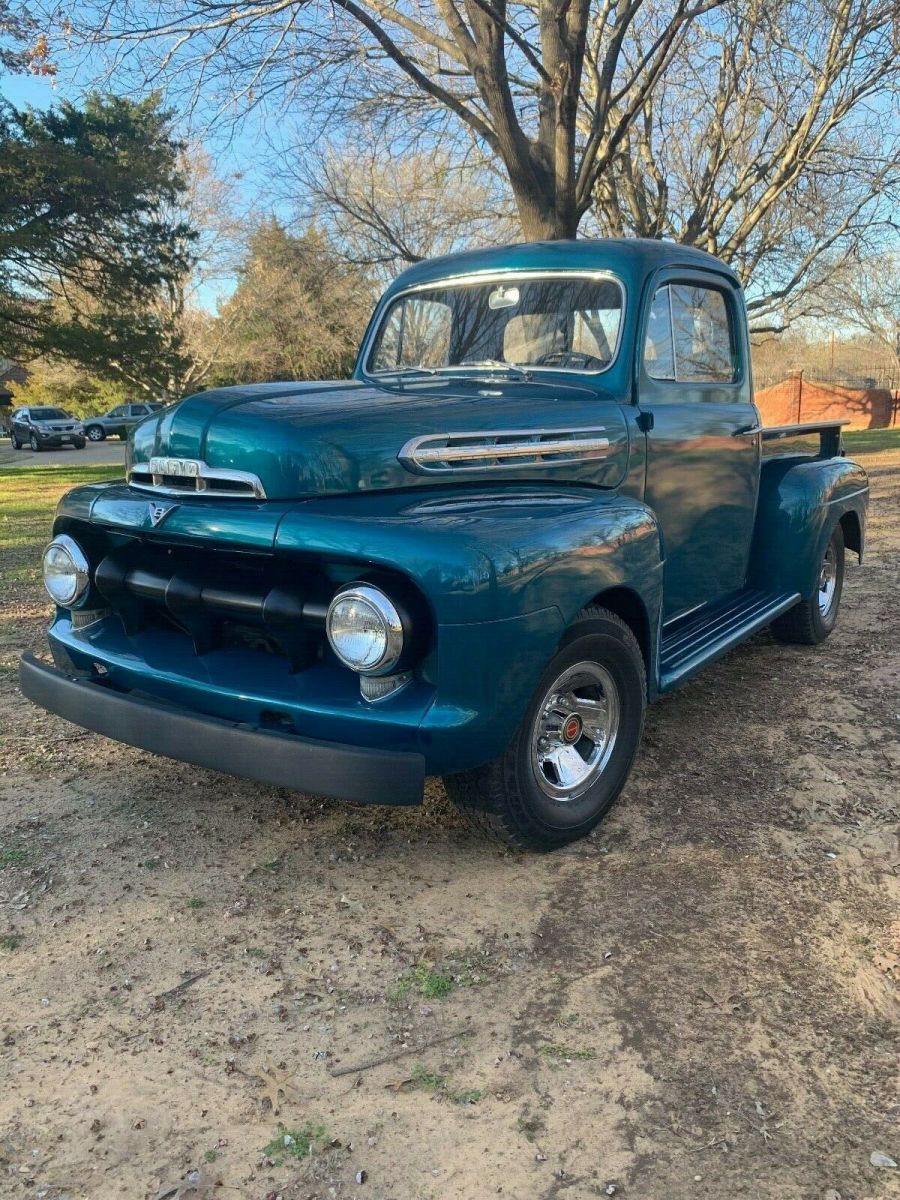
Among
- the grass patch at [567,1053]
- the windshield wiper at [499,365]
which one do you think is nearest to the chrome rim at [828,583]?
the windshield wiper at [499,365]

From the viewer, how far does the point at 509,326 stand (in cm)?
379

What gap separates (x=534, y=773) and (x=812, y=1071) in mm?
1048

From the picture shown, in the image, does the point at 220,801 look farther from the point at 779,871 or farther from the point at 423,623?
the point at 779,871

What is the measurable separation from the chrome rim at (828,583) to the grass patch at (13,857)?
423cm

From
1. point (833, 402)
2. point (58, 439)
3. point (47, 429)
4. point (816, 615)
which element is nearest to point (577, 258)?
point (816, 615)

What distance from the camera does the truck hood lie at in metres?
2.67

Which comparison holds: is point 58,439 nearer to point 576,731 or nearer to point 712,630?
point 712,630

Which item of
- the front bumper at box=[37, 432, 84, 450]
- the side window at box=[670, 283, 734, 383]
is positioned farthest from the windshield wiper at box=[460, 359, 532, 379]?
the front bumper at box=[37, 432, 84, 450]

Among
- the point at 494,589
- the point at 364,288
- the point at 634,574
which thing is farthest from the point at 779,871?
the point at 364,288

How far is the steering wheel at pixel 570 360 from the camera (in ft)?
11.7

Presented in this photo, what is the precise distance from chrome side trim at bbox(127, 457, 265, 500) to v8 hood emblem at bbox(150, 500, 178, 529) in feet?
0.22

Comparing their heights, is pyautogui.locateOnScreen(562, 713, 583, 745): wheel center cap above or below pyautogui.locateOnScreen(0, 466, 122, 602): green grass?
above

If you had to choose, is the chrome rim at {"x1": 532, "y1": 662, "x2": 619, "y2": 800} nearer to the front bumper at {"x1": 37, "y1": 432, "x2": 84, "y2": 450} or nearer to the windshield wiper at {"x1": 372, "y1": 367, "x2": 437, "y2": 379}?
the windshield wiper at {"x1": 372, "y1": 367, "x2": 437, "y2": 379}

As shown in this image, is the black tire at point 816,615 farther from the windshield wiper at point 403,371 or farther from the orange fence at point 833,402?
the orange fence at point 833,402
